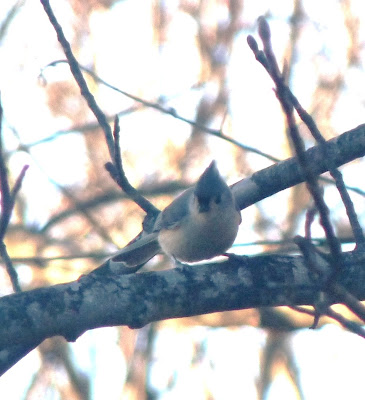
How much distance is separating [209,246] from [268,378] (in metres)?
2.02

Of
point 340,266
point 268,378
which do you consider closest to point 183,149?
point 268,378

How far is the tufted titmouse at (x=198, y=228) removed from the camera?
2781 mm

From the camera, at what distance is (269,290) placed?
1.96 m

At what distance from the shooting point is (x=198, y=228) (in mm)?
2828

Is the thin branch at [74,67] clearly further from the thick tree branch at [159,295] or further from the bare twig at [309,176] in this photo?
the bare twig at [309,176]

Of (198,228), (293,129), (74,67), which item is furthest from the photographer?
(198,228)

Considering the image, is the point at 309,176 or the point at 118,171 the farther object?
the point at 118,171

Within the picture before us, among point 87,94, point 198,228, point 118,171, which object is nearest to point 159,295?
point 118,171

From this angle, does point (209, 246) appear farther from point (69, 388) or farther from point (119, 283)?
point (69, 388)

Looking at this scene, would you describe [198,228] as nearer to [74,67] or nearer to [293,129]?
[74,67]

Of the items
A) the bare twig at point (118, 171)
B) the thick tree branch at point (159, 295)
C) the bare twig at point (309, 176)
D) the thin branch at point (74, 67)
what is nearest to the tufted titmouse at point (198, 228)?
the bare twig at point (118, 171)

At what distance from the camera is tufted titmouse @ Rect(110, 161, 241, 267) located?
9.12 ft

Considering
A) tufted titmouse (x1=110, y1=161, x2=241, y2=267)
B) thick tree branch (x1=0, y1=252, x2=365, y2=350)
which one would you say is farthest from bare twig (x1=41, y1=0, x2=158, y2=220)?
thick tree branch (x1=0, y1=252, x2=365, y2=350)

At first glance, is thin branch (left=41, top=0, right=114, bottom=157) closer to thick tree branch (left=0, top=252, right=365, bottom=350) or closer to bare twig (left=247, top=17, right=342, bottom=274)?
thick tree branch (left=0, top=252, right=365, bottom=350)
